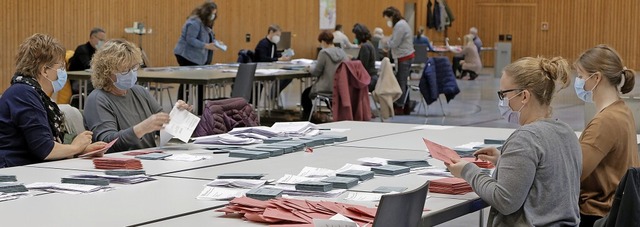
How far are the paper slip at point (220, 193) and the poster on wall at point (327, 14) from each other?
18874 mm

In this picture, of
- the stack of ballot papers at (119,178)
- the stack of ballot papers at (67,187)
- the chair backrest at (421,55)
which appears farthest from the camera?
the chair backrest at (421,55)

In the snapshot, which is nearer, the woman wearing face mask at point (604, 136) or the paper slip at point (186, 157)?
the woman wearing face mask at point (604, 136)

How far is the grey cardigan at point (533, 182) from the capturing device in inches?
127

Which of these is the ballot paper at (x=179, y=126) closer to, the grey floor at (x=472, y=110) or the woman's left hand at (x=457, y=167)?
the woman's left hand at (x=457, y=167)

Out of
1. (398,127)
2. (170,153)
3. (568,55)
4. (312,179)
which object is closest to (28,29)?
(398,127)

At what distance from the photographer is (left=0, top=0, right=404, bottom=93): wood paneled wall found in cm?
1441

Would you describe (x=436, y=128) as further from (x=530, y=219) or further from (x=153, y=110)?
(x=530, y=219)

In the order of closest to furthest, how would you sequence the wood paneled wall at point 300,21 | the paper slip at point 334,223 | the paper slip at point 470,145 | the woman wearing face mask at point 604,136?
1. the paper slip at point 334,223
2. the woman wearing face mask at point 604,136
3. the paper slip at point 470,145
4. the wood paneled wall at point 300,21

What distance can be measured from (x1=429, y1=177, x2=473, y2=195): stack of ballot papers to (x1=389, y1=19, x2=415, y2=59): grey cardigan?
405 inches

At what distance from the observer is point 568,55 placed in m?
26.6

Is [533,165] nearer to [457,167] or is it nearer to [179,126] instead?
[457,167]

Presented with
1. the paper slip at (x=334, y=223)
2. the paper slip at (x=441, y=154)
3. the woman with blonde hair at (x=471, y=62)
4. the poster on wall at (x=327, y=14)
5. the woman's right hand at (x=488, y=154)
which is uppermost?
the poster on wall at (x=327, y=14)

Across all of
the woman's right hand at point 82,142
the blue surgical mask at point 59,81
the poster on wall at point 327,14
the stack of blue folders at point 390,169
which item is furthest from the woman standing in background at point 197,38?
the poster on wall at point 327,14

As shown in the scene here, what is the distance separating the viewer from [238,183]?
11.8ft
